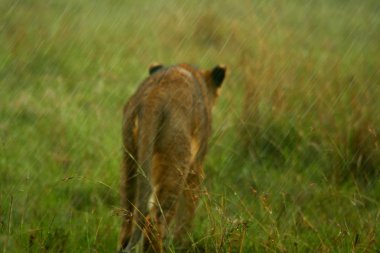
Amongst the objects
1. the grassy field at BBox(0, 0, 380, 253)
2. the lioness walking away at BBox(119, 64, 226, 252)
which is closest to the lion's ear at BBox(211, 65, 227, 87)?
the grassy field at BBox(0, 0, 380, 253)

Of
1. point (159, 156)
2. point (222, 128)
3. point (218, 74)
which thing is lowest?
point (222, 128)

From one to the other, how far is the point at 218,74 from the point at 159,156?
1.57 meters

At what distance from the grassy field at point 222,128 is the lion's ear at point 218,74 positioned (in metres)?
0.34

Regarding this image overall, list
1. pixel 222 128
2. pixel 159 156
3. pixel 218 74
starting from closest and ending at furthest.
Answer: pixel 159 156, pixel 218 74, pixel 222 128

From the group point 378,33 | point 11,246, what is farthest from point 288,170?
point 378,33

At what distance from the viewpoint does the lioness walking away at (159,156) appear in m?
3.12

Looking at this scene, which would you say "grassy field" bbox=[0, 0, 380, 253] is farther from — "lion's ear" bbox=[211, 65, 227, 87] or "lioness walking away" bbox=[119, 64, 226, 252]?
"lion's ear" bbox=[211, 65, 227, 87]

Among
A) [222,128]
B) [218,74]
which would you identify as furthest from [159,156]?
[222,128]

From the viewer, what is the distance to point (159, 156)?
11.2 feet

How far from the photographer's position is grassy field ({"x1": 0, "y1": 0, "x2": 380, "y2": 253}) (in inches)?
141

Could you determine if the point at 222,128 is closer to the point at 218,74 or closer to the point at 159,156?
the point at 218,74

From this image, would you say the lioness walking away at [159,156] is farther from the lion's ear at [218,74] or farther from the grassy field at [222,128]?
the lion's ear at [218,74]

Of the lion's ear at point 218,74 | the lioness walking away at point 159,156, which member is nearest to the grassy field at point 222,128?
the lioness walking away at point 159,156

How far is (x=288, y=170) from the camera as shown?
190 inches
